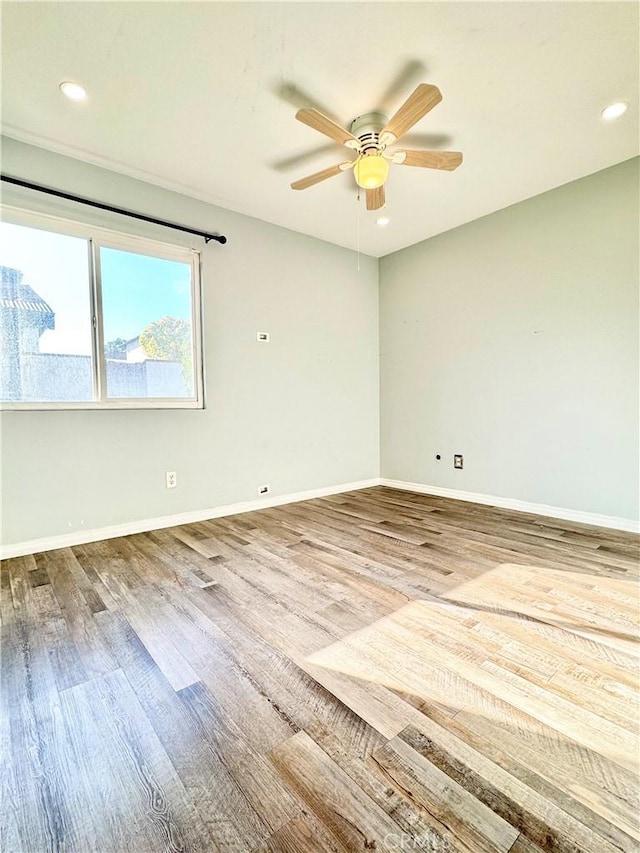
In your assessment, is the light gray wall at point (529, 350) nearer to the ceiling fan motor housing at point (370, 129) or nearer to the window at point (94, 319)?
the ceiling fan motor housing at point (370, 129)

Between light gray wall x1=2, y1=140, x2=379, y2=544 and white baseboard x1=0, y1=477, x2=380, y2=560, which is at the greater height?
light gray wall x1=2, y1=140, x2=379, y2=544

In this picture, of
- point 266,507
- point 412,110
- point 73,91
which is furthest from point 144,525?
point 412,110

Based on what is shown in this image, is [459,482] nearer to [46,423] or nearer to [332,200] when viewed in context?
[332,200]

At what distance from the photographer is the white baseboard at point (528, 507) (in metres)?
2.95

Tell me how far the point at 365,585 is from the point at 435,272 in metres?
3.42

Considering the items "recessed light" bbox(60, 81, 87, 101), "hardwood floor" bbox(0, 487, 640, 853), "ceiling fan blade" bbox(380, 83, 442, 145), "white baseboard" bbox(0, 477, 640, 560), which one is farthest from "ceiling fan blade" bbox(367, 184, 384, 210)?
"white baseboard" bbox(0, 477, 640, 560)

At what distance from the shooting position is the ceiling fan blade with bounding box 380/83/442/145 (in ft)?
5.75

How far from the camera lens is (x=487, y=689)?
129 cm

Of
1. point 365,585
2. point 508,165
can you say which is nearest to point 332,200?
point 508,165

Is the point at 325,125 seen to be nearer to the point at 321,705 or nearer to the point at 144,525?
the point at 321,705

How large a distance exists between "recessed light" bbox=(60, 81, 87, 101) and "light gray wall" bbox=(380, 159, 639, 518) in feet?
10.7

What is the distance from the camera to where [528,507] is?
136 inches

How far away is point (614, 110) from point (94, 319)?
3.67 meters

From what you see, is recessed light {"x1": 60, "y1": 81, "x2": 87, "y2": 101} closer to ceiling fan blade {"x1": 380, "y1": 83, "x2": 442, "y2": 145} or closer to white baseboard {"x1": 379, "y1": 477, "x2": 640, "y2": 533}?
ceiling fan blade {"x1": 380, "y1": 83, "x2": 442, "y2": 145}
